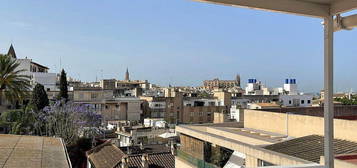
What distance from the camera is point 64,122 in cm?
1742

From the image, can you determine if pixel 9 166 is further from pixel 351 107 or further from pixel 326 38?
pixel 351 107

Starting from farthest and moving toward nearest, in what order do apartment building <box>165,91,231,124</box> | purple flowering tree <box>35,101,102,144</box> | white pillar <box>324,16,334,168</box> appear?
apartment building <box>165,91,231,124</box>, purple flowering tree <box>35,101,102,144</box>, white pillar <box>324,16,334,168</box>

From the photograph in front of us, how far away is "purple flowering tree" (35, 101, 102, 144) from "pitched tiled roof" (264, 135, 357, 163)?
40.1 feet

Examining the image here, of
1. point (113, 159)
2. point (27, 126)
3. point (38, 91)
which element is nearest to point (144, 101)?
point (38, 91)

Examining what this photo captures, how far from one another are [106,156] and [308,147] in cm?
828

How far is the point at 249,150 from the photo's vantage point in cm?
628

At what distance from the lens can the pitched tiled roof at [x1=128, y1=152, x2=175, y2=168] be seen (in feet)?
38.5

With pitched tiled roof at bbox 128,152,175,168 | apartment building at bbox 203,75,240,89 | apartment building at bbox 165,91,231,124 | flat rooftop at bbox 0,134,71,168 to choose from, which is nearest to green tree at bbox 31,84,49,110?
pitched tiled roof at bbox 128,152,175,168

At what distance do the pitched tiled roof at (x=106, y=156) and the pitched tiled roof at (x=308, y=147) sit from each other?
6450 millimetres

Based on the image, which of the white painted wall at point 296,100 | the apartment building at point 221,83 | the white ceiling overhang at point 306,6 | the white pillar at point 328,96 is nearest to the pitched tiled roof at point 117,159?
the white pillar at point 328,96

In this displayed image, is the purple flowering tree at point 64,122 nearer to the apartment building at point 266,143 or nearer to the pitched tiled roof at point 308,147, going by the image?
the apartment building at point 266,143

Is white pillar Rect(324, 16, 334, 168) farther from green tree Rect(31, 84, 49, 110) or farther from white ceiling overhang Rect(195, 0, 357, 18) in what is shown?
green tree Rect(31, 84, 49, 110)

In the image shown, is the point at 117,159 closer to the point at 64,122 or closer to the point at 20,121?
the point at 64,122

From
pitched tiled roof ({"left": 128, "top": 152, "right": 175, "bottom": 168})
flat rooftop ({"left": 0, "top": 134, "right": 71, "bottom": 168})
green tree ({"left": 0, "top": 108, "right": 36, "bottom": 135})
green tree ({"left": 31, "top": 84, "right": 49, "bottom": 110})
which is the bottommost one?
pitched tiled roof ({"left": 128, "top": 152, "right": 175, "bottom": 168})
